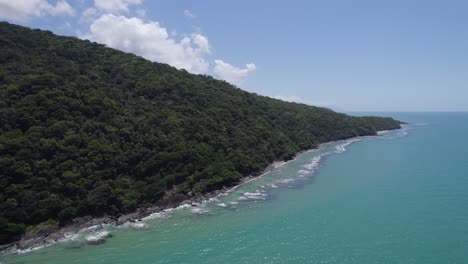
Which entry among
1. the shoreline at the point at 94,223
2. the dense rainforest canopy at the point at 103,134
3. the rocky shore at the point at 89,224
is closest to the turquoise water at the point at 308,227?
the shoreline at the point at 94,223

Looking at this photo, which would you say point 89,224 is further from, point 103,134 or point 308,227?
point 308,227

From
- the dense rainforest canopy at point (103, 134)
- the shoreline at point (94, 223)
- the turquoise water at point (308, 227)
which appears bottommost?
the turquoise water at point (308, 227)

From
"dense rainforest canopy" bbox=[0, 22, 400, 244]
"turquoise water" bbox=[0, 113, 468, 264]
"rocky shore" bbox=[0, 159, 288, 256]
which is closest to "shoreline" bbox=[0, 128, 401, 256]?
"rocky shore" bbox=[0, 159, 288, 256]

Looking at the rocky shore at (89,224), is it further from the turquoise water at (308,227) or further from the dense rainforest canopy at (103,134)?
the turquoise water at (308,227)

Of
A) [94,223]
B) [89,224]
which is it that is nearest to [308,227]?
[94,223]

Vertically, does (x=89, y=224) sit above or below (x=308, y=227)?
above

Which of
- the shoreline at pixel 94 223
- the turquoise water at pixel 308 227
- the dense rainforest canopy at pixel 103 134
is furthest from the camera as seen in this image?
the dense rainforest canopy at pixel 103 134

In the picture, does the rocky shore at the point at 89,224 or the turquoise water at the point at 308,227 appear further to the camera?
the rocky shore at the point at 89,224
